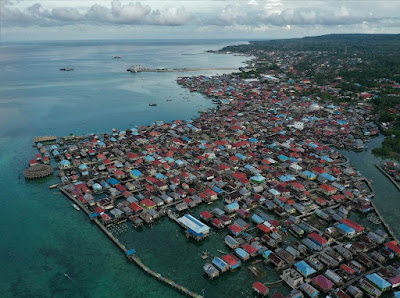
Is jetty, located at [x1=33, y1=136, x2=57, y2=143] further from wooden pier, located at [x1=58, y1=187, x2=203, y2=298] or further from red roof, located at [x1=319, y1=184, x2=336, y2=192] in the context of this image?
red roof, located at [x1=319, y1=184, x2=336, y2=192]

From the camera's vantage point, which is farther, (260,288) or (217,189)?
(217,189)

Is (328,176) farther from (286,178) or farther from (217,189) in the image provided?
(217,189)

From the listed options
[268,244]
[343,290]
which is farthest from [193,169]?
[343,290]

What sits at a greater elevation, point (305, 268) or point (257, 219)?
point (257, 219)

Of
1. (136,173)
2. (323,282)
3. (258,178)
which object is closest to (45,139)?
(136,173)

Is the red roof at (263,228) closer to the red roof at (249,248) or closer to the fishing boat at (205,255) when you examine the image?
the red roof at (249,248)

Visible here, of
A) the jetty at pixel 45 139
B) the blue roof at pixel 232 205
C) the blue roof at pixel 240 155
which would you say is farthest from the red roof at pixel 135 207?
the jetty at pixel 45 139
